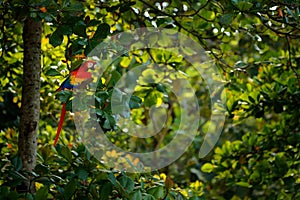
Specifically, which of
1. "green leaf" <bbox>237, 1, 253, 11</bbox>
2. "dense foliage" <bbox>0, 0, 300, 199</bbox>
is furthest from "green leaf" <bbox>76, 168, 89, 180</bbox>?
"green leaf" <bbox>237, 1, 253, 11</bbox>

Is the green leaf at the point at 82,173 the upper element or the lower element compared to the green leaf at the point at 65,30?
lower

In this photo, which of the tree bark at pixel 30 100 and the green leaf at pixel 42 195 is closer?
the green leaf at pixel 42 195

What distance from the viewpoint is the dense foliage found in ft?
2.89

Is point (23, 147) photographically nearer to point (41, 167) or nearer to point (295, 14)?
point (41, 167)

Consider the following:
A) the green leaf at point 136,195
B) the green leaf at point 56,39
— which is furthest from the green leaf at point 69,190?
the green leaf at point 56,39

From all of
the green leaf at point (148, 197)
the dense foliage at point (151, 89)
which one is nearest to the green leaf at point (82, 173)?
the dense foliage at point (151, 89)

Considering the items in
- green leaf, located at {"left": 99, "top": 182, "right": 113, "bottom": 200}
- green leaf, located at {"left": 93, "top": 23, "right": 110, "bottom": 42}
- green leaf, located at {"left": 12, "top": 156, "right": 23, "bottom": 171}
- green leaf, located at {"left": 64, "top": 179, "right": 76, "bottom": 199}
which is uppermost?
green leaf, located at {"left": 93, "top": 23, "right": 110, "bottom": 42}

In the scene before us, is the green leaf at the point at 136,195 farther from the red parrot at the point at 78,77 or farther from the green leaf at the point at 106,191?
the red parrot at the point at 78,77

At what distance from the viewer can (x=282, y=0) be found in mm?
1008

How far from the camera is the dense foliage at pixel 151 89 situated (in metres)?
0.88

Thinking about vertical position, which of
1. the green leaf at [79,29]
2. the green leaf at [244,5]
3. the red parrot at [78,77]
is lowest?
the green leaf at [244,5]

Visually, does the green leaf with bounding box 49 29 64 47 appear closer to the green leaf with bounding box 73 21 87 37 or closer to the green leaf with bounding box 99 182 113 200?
the green leaf with bounding box 73 21 87 37

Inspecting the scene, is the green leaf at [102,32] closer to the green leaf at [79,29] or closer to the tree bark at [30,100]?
the green leaf at [79,29]

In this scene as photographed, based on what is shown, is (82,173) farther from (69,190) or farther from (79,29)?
(79,29)
